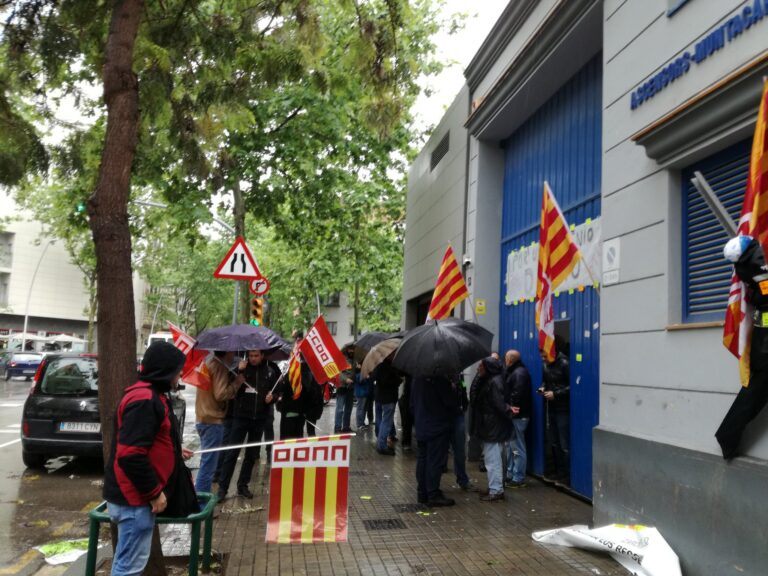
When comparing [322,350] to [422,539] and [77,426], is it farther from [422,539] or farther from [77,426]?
[77,426]

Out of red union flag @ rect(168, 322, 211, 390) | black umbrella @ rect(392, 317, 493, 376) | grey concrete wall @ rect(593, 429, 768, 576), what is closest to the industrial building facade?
grey concrete wall @ rect(593, 429, 768, 576)

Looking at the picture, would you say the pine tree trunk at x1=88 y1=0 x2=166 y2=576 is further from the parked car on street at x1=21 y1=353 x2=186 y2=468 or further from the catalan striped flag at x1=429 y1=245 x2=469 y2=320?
the catalan striped flag at x1=429 y1=245 x2=469 y2=320

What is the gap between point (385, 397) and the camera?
36.1 ft

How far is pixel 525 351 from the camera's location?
9.34m

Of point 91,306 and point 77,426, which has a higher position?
point 91,306

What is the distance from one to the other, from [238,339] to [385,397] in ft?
14.4

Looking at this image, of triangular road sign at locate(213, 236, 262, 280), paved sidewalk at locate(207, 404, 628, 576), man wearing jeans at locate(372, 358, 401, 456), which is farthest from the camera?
man wearing jeans at locate(372, 358, 401, 456)

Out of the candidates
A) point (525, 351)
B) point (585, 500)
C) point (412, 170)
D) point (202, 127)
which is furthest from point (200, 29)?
point (412, 170)

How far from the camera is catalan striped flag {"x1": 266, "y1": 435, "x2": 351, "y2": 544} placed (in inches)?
193

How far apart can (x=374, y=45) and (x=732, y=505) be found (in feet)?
20.7

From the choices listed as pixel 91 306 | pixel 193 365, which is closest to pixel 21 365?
pixel 91 306

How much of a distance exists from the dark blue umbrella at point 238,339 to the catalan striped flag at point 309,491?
7.53 feet

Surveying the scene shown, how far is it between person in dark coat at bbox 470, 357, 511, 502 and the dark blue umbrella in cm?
246

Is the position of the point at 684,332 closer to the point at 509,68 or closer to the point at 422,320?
the point at 509,68
